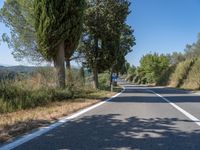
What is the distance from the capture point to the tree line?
2342 centimetres

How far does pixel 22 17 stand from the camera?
36844 millimetres

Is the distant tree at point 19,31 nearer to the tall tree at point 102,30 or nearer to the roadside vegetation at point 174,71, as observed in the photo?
the tall tree at point 102,30

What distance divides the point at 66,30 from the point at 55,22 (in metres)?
0.90

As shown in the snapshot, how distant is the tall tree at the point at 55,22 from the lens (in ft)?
75.9

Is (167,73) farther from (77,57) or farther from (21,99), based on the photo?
(21,99)

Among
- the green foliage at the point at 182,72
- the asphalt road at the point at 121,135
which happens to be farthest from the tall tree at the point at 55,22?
the green foliage at the point at 182,72

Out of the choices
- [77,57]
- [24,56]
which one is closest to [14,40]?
[24,56]

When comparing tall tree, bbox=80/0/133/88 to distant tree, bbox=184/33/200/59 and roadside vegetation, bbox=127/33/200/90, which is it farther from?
distant tree, bbox=184/33/200/59

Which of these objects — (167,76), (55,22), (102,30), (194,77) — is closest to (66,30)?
(55,22)

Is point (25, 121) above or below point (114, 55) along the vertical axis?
below

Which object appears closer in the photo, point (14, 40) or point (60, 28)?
point (60, 28)

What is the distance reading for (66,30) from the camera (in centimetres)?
2370

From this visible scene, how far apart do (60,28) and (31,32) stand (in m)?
14.0

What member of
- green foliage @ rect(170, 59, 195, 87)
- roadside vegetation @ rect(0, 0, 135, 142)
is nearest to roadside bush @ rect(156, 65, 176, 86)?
green foliage @ rect(170, 59, 195, 87)
